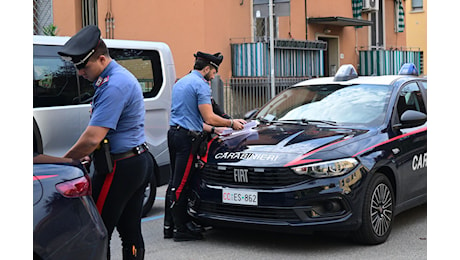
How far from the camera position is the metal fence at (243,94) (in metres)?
16.5

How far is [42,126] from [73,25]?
31.8 ft

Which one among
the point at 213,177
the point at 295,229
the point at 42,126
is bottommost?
the point at 295,229

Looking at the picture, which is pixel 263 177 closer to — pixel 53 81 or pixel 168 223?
pixel 168 223

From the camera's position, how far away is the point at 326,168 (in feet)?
19.2

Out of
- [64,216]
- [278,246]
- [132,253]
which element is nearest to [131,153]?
[132,253]

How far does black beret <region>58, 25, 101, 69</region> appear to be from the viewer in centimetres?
427

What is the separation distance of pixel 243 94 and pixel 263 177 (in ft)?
35.6

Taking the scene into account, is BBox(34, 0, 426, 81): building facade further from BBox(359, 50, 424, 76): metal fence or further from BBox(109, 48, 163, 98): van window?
BBox(109, 48, 163, 98): van window

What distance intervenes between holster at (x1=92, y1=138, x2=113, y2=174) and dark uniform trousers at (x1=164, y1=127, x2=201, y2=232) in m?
2.13

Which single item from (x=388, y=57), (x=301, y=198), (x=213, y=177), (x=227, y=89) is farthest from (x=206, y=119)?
(x=388, y=57)

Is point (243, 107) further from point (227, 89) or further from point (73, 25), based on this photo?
point (73, 25)

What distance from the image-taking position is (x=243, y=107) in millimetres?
16828

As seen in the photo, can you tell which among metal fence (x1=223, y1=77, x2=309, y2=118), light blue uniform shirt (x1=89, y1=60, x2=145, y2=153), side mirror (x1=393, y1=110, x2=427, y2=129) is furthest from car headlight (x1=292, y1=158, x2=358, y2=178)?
metal fence (x1=223, y1=77, x2=309, y2=118)

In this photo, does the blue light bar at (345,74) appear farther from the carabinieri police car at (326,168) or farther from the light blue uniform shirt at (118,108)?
the light blue uniform shirt at (118,108)
